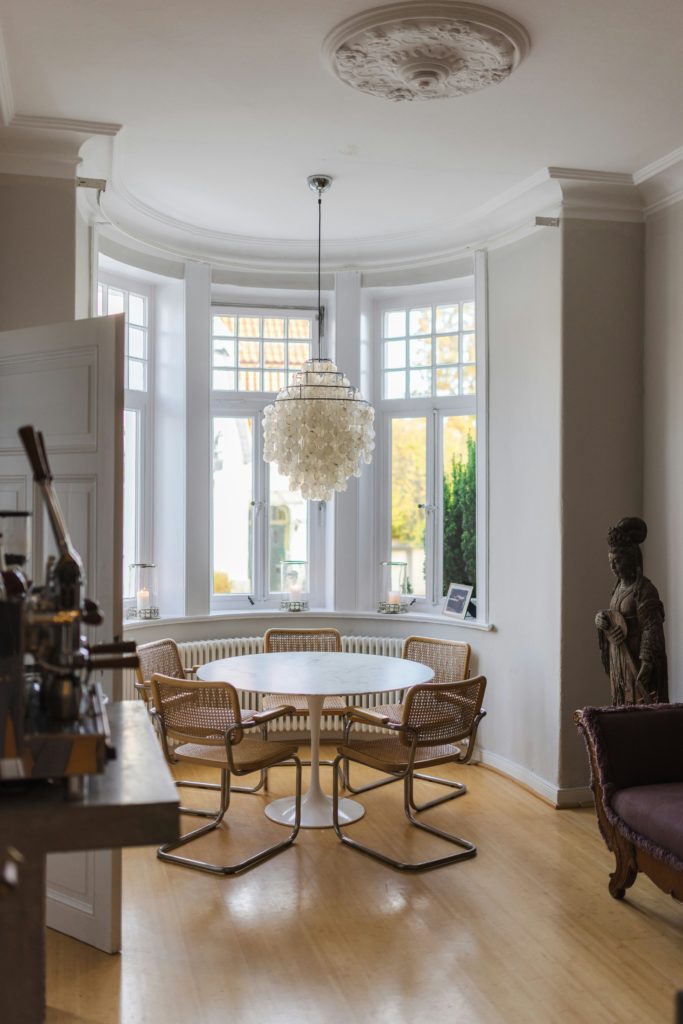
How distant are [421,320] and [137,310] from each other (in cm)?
194

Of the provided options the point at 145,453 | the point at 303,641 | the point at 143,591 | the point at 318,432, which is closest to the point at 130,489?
the point at 145,453

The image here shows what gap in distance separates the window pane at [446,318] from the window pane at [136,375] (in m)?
2.03

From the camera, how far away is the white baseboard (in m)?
5.02

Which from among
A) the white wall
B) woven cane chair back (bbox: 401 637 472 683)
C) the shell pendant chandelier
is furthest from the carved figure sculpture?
the shell pendant chandelier

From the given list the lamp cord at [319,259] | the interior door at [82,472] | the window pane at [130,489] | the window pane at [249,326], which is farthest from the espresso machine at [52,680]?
the window pane at [249,326]

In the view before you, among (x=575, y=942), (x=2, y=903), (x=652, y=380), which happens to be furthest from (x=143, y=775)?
(x=652, y=380)

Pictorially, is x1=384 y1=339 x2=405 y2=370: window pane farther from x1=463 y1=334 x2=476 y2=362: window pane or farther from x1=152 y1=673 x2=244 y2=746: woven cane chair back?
x1=152 y1=673 x2=244 y2=746: woven cane chair back

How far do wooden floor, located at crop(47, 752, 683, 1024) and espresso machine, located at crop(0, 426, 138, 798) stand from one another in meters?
1.75

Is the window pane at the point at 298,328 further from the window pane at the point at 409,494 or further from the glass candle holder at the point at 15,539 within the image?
the glass candle holder at the point at 15,539

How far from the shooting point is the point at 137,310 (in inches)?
247

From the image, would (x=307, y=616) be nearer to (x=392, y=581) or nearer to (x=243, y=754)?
(x=392, y=581)

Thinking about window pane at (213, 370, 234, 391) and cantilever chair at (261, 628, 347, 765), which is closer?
cantilever chair at (261, 628, 347, 765)

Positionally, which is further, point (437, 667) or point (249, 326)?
point (249, 326)

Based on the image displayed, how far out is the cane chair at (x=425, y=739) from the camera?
4.28 meters
